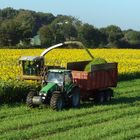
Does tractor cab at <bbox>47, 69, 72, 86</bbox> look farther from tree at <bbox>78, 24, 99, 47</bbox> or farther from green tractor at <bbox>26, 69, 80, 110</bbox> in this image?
tree at <bbox>78, 24, 99, 47</bbox>

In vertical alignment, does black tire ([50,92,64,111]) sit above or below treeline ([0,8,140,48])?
below

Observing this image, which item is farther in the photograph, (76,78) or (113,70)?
(113,70)

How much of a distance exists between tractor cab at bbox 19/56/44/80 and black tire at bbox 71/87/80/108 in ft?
6.53

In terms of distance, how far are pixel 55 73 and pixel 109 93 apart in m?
3.39

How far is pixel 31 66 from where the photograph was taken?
18797 millimetres

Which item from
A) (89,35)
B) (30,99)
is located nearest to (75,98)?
(30,99)

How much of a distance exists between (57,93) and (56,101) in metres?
0.35

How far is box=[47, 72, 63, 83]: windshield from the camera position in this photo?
17.1 metres

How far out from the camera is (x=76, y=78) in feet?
61.1

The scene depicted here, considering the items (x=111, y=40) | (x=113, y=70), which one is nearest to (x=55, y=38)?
(x=111, y=40)

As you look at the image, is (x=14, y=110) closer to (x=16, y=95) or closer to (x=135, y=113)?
(x=16, y=95)

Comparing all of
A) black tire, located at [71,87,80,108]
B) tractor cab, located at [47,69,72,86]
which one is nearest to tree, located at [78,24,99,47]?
black tire, located at [71,87,80,108]

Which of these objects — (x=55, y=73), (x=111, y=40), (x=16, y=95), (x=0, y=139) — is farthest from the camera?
(x=111, y=40)

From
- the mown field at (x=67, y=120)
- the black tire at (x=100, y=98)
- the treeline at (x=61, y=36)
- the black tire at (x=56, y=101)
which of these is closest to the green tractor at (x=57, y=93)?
the black tire at (x=56, y=101)
